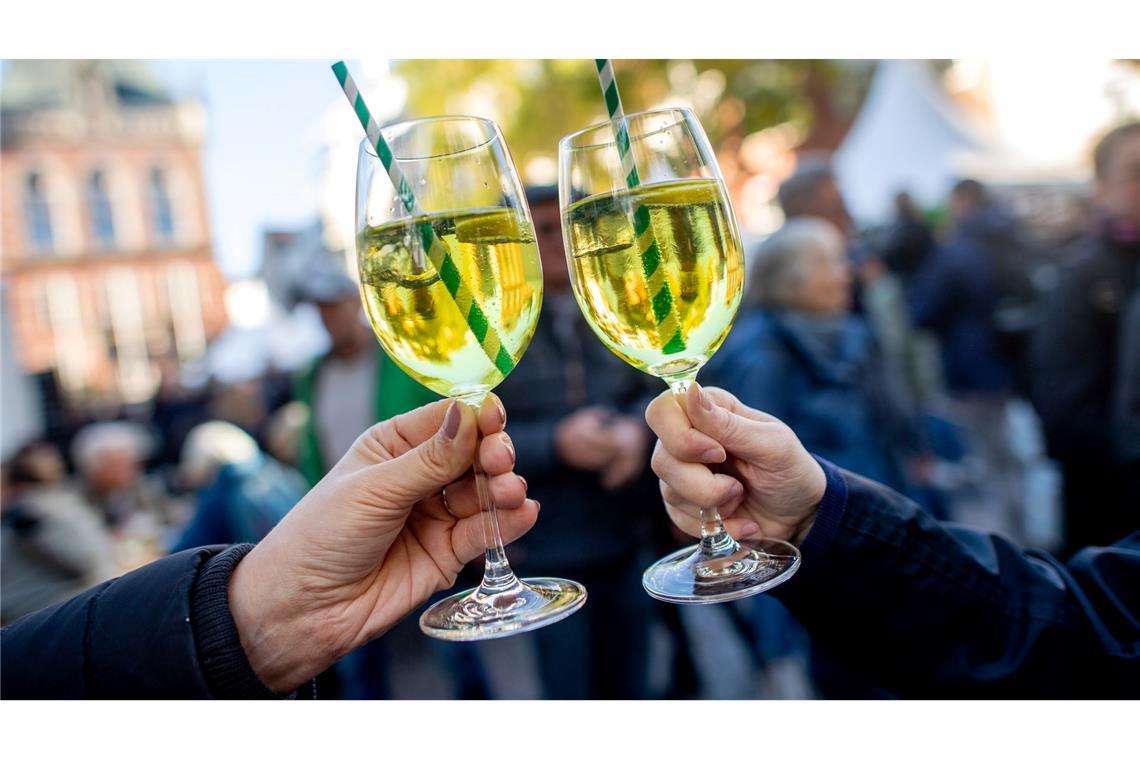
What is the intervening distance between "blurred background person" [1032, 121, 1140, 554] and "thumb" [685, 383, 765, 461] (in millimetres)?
2961

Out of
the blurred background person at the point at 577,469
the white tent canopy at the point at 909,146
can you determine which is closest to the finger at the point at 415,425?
the blurred background person at the point at 577,469

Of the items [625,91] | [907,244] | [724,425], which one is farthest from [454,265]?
[625,91]

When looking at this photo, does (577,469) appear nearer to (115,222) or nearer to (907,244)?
(907,244)

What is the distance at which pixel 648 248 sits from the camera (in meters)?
1.25

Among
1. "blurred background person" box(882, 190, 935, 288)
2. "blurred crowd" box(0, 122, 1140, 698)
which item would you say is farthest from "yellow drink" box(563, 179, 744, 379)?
"blurred background person" box(882, 190, 935, 288)

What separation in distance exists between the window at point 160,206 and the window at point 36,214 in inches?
147

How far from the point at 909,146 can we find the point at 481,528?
35.1 feet

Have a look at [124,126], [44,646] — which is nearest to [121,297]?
[124,126]

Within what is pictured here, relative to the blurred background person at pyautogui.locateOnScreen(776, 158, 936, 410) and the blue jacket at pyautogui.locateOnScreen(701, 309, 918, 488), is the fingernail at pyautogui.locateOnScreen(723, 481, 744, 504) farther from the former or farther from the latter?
the blurred background person at pyautogui.locateOnScreen(776, 158, 936, 410)

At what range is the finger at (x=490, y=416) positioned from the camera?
4.35 feet

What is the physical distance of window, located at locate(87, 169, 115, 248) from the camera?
2933cm

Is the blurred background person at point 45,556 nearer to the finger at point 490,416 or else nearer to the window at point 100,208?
the finger at point 490,416

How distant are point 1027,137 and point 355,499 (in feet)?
35.4

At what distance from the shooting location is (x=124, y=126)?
29188 millimetres
